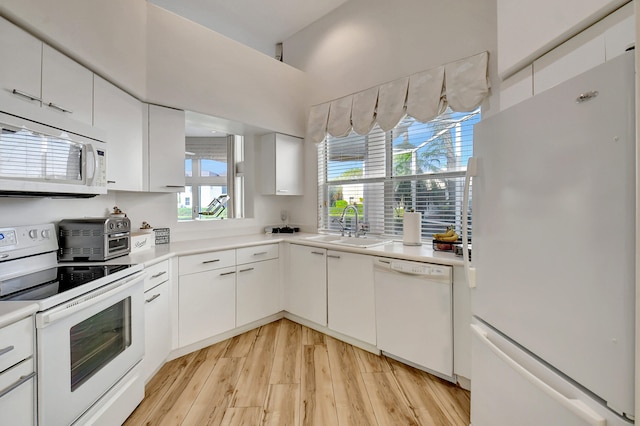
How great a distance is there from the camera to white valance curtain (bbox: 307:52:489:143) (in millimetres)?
2193

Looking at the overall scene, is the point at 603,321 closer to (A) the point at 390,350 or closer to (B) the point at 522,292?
(B) the point at 522,292

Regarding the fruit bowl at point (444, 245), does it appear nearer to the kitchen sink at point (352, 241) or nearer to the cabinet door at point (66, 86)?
the kitchen sink at point (352, 241)

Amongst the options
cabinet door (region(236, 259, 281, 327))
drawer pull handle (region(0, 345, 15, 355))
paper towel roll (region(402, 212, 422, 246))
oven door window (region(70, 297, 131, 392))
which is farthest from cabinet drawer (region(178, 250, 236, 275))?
paper towel roll (region(402, 212, 422, 246))

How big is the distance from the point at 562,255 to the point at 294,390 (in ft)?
5.74

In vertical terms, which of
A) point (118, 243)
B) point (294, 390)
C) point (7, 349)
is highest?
point (118, 243)

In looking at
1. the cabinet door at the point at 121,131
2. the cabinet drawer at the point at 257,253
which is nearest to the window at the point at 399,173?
the cabinet drawer at the point at 257,253

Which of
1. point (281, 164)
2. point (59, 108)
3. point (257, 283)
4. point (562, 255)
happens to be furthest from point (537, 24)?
point (257, 283)

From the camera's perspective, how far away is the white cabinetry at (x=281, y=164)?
3285 millimetres

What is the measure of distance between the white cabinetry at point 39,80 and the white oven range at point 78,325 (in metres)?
0.70

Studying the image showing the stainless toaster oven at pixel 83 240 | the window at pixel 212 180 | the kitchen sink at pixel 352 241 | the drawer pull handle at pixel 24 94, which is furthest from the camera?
the window at pixel 212 180

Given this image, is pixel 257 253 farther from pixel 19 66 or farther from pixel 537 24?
pixel 537 24

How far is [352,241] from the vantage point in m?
2.88

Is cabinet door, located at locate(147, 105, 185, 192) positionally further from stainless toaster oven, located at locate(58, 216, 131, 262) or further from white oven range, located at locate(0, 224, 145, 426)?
white oven range, located at locate(0, 224, 145, 426)

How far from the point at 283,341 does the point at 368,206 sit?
1593mm
